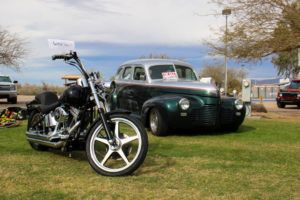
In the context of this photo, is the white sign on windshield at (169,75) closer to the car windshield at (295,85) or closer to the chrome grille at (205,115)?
the chrome grille at (205,115)

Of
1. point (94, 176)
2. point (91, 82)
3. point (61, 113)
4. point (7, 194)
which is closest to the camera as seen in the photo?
point (7, 194)

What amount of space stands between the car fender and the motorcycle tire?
290 centimetres

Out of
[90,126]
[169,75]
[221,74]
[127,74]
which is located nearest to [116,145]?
[90,126]

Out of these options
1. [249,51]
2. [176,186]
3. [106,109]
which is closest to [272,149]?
[176,186]

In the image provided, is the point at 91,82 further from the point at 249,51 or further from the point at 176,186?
the point at 249,51

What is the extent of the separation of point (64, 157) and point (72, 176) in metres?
1.15

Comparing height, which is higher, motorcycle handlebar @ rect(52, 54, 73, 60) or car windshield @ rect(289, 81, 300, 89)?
motorcycle handlebar @ rect(52, 54, 73, 60)

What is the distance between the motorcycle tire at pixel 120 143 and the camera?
148 inches

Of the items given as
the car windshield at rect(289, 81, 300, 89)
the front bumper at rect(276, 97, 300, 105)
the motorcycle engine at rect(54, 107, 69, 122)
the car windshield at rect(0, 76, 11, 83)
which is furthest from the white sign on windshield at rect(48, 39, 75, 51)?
the car windshield at rect(289, 81, 300, 89)

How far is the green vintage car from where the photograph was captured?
7.00 m

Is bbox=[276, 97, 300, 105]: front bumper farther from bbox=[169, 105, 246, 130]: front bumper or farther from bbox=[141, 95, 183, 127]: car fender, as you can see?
bbox=[141, 95, 183, 127]: car fender

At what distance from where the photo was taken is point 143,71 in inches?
337

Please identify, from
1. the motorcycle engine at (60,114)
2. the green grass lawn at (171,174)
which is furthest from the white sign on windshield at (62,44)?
the green grass lawn at (171,174)

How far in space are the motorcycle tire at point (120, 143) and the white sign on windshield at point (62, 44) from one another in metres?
1.14
